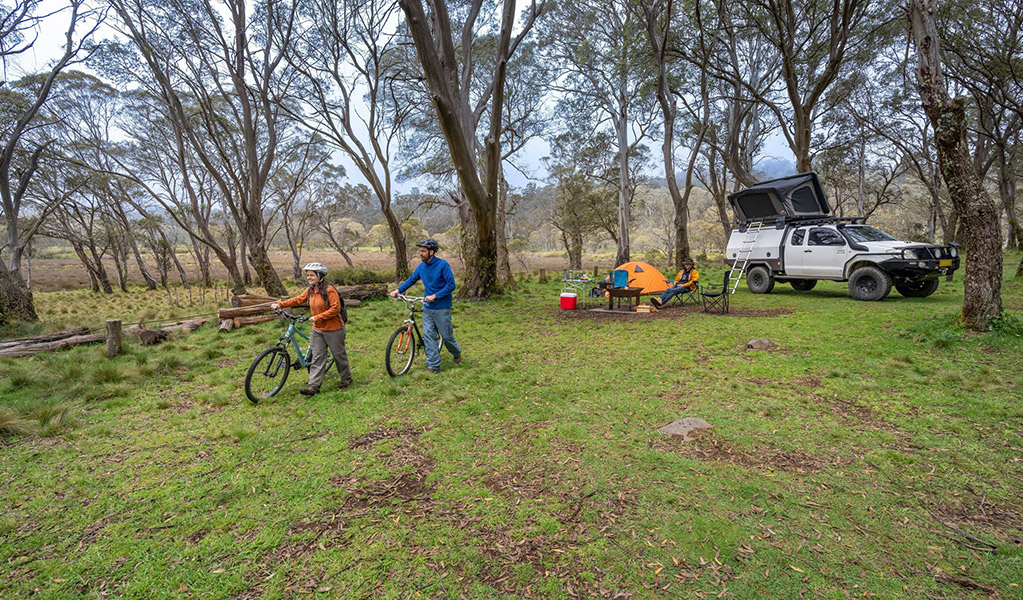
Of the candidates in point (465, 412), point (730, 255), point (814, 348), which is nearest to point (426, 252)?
point (465, 412)

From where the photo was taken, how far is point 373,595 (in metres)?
2.00

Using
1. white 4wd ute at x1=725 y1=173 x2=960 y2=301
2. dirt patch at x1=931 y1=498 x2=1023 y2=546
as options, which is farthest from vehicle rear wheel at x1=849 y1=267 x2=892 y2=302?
dirt patch at x1=931 y1=498 x2=1023 y2=546

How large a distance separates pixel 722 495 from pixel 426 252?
13.2 ft

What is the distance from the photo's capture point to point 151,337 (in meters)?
7.70

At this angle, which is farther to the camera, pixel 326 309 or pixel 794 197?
pixel 794 197

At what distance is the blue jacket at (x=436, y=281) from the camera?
5340 millimetres

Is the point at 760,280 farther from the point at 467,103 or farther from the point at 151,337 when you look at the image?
the point at 151,337

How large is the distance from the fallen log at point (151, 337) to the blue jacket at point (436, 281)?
226 inches

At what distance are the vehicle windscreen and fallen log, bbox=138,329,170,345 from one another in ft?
49.8

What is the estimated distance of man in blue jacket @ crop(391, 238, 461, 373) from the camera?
5.32m

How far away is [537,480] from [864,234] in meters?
11.6

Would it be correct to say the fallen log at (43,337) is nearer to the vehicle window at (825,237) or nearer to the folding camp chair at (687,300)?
the folding camp chair at (687,300)

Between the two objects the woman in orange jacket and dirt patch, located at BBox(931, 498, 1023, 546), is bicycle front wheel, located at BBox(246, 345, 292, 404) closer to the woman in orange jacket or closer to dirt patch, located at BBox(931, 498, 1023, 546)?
the woman in orange jacket

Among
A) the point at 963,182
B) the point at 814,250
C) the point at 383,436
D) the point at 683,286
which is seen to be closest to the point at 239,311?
the point at 383,436
